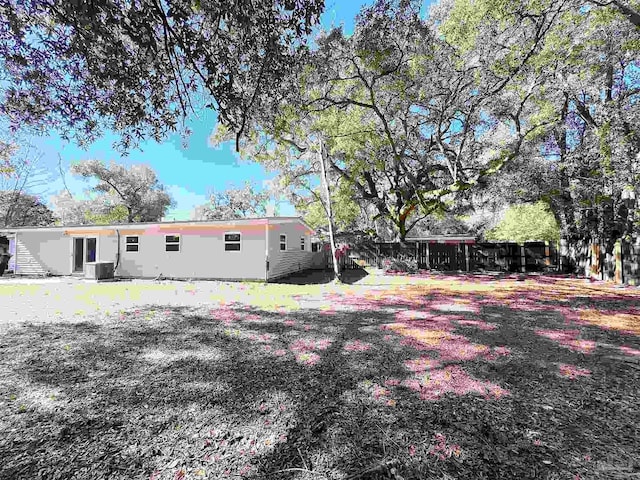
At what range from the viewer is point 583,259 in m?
13.6

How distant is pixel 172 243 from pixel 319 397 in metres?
12.6

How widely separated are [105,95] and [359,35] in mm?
6389

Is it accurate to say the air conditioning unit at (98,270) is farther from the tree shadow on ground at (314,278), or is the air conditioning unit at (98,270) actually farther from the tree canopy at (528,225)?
the tree canopy at (528,225)

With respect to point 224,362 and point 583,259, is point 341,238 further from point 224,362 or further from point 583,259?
point 224,362

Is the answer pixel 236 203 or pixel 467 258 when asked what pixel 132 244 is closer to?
pixel 467 258

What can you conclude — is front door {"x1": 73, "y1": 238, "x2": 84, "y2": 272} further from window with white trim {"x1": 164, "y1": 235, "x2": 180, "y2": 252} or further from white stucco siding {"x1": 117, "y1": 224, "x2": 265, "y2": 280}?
window with white trim {"x1": 164, "y1": 235, "x2": 180, "y2": 252}

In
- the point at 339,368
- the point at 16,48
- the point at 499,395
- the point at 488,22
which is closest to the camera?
the point at 499,395

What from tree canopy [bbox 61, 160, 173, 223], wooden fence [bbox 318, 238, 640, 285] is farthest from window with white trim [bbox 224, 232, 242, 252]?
tree canopy [bbox 61, 160, 173, 223]

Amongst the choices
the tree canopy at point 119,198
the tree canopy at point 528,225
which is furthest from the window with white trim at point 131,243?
the tree canopy at point 528,225

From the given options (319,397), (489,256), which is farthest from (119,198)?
(319,397)

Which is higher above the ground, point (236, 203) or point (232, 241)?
point (236, 203)

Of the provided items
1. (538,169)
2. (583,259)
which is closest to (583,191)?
(538,169)

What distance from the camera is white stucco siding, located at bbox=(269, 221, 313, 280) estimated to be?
12859 mm

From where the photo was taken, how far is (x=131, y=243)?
13.8 m
